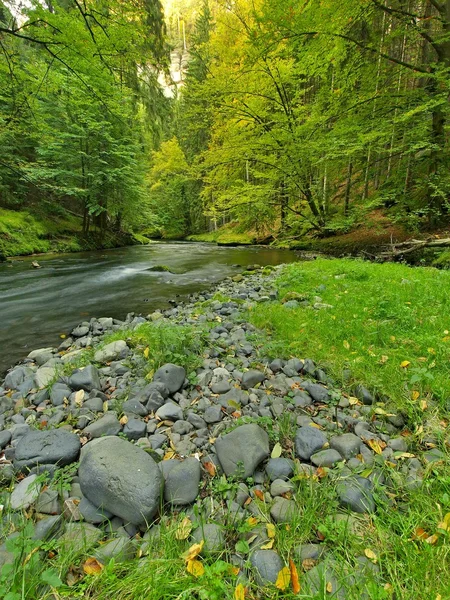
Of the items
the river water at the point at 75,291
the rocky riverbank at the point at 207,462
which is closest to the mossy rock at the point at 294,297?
the rocky riverbank at the point at 207,462

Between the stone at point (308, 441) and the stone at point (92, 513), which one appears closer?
the stone at point (92, 513)

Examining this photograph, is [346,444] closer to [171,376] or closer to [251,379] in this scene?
[251,379]

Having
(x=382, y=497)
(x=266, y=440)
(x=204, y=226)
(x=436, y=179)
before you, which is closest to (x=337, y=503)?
(x=382, y=497)

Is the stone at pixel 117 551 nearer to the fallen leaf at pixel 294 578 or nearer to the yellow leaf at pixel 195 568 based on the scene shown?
the yellow leaf at pixel 195 568

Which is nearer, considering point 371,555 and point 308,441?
point 371,555

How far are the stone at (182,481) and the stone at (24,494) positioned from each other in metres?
0.70

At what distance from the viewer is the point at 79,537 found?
1.34 m

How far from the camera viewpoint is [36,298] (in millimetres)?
6492

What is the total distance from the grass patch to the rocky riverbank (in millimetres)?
218

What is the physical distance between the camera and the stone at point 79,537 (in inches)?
50.0

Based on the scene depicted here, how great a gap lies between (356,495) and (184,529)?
0.91 m

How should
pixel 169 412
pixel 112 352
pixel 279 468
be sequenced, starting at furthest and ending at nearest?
1. pixel 112 352
2. pixel 169 412
3. pixel 279 468

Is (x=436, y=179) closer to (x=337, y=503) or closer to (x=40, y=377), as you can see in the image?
(x=337, y=503)

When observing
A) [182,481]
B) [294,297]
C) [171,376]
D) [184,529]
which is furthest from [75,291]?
[184,529]
